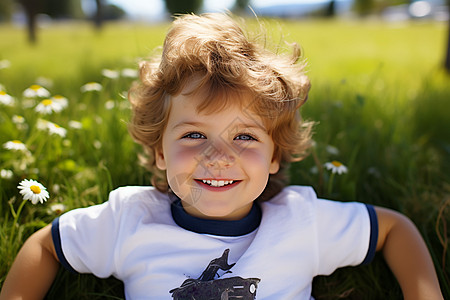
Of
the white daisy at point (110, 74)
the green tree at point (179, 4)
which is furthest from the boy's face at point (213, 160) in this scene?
the green tree at point (179, 4)

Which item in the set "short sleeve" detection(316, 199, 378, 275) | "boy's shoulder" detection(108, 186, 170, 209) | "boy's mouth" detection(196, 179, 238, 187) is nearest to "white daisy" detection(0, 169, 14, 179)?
"boy's shoulder" detection(108, 186, 170, 209)

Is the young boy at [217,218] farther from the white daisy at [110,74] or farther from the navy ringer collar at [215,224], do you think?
the white daisy at [110,74]

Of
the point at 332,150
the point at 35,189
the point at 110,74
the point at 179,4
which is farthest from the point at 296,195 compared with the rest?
the point at 179,4

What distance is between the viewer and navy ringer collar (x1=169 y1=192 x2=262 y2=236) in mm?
1425

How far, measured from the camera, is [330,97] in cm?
294

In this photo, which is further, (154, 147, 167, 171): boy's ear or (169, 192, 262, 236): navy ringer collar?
(154, 147, 167, 171): boy's ear

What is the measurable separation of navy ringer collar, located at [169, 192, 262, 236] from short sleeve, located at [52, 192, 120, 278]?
0.71 ft

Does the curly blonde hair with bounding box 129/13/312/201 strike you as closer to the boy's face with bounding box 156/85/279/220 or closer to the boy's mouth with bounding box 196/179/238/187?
Result: the boy's face with bounding box 156/85/279/220

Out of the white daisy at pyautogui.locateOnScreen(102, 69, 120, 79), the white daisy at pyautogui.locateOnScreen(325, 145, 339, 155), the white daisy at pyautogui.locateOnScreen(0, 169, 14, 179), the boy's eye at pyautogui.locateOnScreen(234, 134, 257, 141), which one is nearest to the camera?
the boy's eye at pyautogui.locateOnScreen(234, 134, 257, 141)

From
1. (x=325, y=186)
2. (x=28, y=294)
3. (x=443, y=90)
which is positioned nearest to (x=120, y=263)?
(x=28, y=294)

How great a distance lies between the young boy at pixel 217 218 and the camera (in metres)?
1.32

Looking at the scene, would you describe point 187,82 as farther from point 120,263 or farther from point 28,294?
point 28,294

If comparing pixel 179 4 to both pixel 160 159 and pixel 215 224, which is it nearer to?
pixel 160 159

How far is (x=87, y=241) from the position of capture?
1395 mm
